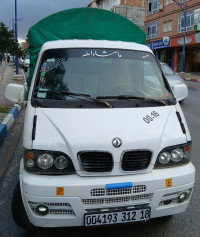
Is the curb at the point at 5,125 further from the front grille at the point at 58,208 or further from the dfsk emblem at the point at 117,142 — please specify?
the dfsk emblem at the point at 117,142

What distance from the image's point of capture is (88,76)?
135 inches

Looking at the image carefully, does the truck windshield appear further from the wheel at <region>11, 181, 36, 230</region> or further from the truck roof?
the wheel at <region>11, 181, 36, 230</region>

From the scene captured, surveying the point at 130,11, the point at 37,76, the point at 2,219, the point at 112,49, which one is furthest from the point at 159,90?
the point at 130,11

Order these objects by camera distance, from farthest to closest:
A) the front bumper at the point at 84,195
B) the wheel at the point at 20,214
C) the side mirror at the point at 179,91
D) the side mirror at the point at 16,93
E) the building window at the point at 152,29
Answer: the building window at the point at 152,29, the side mirror at the point at 179,91, the side mirror at the point at 16,93, the wheel at the point at 20,214, the front bumper at the point at 84,195

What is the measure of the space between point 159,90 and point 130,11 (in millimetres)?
42852

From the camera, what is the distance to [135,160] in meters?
2.54

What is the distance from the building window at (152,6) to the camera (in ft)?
135

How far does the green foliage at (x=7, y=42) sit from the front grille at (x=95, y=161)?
936cm

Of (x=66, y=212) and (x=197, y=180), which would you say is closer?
(x=66, y=212)

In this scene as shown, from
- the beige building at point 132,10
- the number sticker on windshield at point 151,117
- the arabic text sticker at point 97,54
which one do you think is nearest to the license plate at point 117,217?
the number sticker on windshield at point 151,117

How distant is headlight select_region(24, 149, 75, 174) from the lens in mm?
2484

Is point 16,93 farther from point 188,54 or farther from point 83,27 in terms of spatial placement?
point 188,54

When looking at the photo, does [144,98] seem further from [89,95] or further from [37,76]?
[37,76]

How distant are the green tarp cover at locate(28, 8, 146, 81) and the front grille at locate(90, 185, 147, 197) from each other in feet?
10.4
